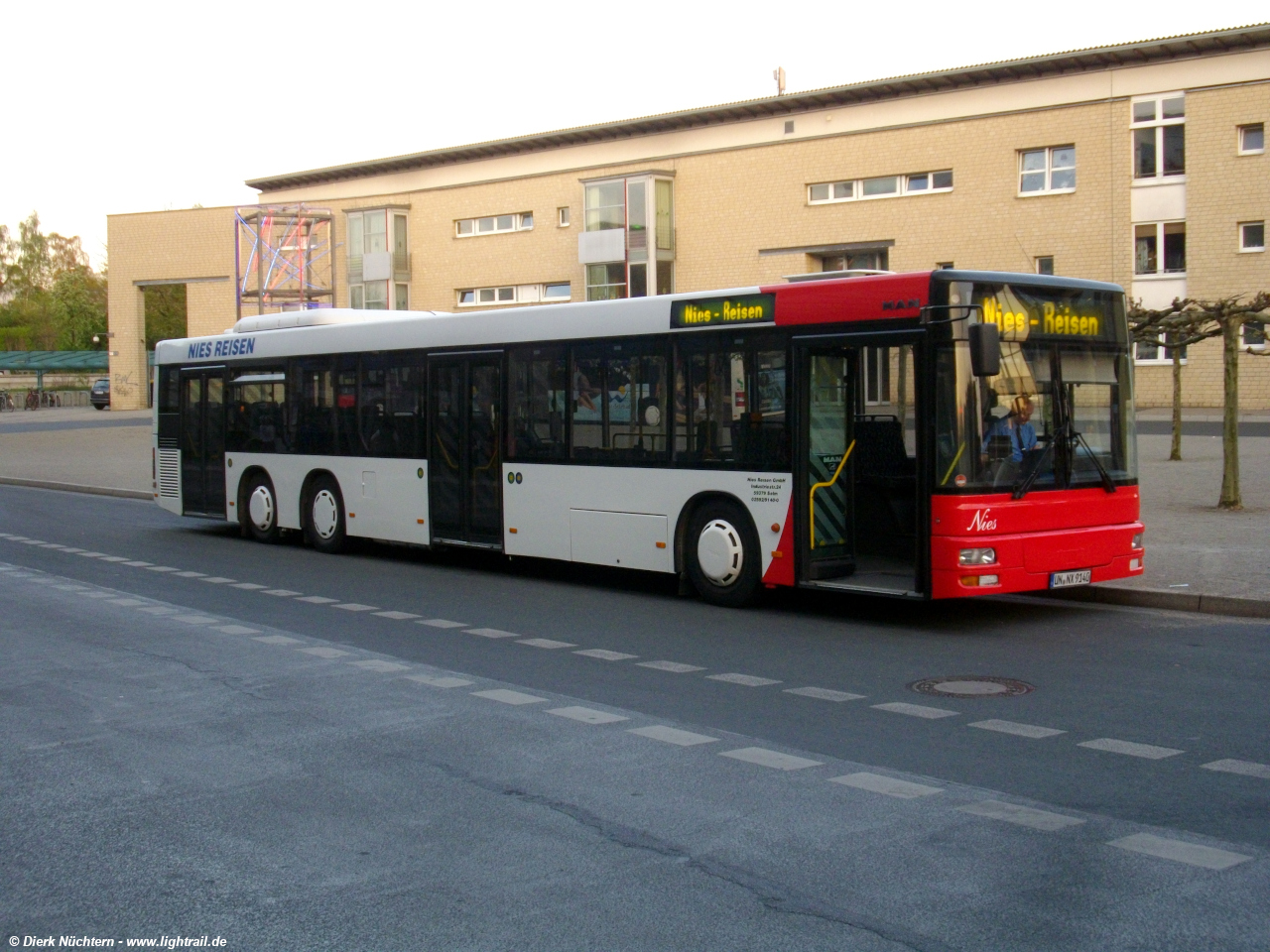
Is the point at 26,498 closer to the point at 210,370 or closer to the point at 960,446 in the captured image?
the point at 210,370

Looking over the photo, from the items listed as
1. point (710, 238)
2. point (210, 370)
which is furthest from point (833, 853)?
point (710, 238)

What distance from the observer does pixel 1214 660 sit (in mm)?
9422

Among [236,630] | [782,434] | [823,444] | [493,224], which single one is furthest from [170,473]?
[493,224]

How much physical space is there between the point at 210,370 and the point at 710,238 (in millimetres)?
33537

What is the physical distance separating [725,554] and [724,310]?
7.05 feet

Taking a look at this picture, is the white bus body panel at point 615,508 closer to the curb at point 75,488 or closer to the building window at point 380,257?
the curb at point 75,488

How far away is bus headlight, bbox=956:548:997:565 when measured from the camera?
1064cm

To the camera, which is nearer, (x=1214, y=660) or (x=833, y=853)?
(x=833, y=853)

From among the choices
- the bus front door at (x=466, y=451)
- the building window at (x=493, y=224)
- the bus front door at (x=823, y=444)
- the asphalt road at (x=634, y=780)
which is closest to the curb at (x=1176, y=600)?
the asphalt road at (x=634, y=780)

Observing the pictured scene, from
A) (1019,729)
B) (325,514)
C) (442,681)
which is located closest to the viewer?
(1019,729)

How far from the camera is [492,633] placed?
36.2 feet

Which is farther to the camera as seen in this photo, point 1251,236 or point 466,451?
point 1251,236

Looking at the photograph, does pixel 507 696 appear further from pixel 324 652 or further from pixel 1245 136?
pixel 1245 136

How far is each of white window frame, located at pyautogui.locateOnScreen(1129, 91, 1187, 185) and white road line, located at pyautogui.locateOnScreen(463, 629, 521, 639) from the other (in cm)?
3568
